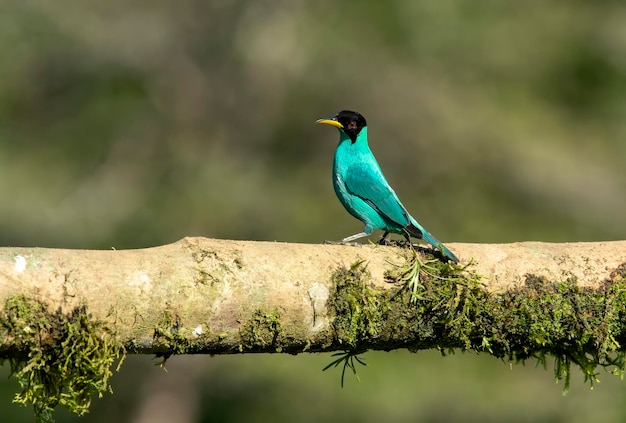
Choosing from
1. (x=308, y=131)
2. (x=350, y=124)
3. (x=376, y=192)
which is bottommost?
(x=376, y=192)

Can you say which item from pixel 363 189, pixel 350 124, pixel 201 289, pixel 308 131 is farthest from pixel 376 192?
pixel 308 131

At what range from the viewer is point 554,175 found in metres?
11.8

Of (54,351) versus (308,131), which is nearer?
(54,351)

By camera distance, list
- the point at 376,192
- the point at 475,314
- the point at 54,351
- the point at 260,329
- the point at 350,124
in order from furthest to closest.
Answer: the point at 350,124 < the point at 376,192 < the point at 475,314 < the point at 260,329 < the point at 54,351

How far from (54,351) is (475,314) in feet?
5.44

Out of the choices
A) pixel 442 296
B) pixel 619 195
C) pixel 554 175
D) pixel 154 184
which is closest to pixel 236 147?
pixel 154 184


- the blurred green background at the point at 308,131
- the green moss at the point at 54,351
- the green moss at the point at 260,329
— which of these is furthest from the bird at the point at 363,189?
the blurred green background at the point at 308,131

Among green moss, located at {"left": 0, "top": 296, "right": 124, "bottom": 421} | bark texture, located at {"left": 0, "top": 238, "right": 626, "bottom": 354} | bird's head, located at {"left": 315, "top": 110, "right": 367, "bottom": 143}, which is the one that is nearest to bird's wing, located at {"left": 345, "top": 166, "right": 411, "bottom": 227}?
bird's head, located at {"left": 315, "top": 110, "right": 367, "bottom": 143}

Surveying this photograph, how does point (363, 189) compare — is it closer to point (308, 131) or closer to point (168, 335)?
point (168, 335)

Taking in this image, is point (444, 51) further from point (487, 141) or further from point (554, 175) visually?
point (554, 175)

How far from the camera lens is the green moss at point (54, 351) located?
9.40ft

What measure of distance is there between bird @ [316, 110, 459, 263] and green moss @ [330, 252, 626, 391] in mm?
893

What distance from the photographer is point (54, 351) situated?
304 cm

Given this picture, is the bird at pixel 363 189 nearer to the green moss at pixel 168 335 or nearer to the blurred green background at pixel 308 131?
the green moss at pixel 168 335
